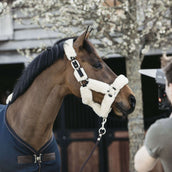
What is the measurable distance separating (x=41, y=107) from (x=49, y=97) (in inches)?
4.3

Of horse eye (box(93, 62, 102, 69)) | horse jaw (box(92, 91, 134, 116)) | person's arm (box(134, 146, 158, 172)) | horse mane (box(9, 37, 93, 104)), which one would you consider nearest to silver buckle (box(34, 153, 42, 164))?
horse mane (box(9, 37, 93, 104))

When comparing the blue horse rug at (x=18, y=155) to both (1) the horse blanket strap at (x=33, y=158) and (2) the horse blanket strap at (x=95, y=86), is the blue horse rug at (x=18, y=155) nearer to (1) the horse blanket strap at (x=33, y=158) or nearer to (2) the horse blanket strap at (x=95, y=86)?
(1) the horse blanket strap at (x=33, y=158)

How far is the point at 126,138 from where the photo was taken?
752 cm

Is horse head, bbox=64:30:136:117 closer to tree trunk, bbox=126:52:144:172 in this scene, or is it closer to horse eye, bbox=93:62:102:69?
horse eye, bbox=93:62:102:69

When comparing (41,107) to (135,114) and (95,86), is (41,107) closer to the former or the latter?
(95,86)

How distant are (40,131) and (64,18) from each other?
2878 mm

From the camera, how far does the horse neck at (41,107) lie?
10.4 ft

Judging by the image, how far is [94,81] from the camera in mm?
3182

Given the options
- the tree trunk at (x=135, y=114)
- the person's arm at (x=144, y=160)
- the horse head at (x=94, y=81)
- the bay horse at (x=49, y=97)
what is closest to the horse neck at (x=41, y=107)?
the bay horse at (x=49, y=97)

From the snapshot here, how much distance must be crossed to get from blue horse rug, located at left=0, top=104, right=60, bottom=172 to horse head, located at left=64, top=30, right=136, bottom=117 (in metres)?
0.58

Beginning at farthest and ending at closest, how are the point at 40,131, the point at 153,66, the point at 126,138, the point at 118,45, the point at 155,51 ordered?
1. the point at 153,66
2. the point at 126,138
3. the point at 155,51
4. the point at 118,45
5. the point at 40,131

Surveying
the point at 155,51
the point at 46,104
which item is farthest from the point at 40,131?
the point at 155,51

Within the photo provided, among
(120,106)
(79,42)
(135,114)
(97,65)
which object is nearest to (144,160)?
(120,106)

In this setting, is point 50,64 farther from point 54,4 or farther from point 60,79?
point 54,4
